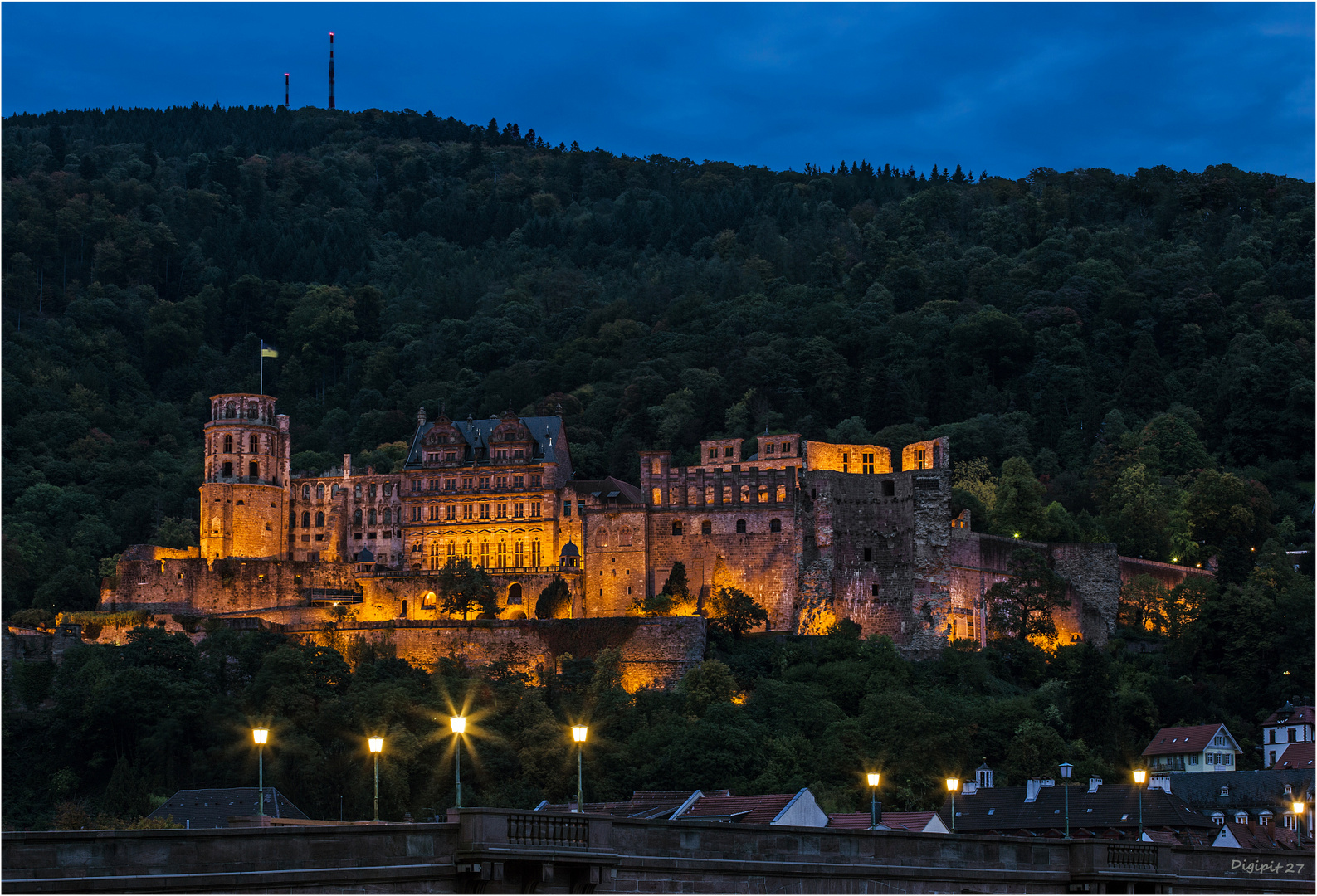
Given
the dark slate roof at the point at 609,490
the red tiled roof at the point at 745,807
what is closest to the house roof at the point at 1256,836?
the red tiled roof at the point at 745,807

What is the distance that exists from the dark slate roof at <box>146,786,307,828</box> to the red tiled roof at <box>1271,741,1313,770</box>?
3758 centimetres

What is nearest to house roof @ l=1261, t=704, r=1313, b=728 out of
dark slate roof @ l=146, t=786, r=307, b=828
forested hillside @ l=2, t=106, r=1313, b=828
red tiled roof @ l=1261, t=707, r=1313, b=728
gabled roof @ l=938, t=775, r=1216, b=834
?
red tiled roof @ l=1261, t=707, r=1313, b=728

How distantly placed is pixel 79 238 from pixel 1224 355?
3280 inches

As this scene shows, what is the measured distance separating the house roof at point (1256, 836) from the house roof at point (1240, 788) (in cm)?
190

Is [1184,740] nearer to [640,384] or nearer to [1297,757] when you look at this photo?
[1297,757]

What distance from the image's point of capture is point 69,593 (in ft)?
300

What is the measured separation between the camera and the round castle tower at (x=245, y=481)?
89.7 metres

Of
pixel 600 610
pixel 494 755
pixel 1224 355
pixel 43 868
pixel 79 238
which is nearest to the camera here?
pixel 43 868

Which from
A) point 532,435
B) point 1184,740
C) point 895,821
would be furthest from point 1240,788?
point 532,435

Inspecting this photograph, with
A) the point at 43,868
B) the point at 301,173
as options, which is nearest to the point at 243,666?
the point at 43,868

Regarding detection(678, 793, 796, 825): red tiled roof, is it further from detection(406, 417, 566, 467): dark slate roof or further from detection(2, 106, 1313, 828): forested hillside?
detection(406, 417, 566, 467): dark slate roof

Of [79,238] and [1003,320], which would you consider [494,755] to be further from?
[79,238]

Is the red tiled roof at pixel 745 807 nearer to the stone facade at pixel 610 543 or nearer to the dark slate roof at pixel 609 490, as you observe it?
the stone facade at pixel 610 543

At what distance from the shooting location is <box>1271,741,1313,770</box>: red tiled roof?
71438 millimetres
